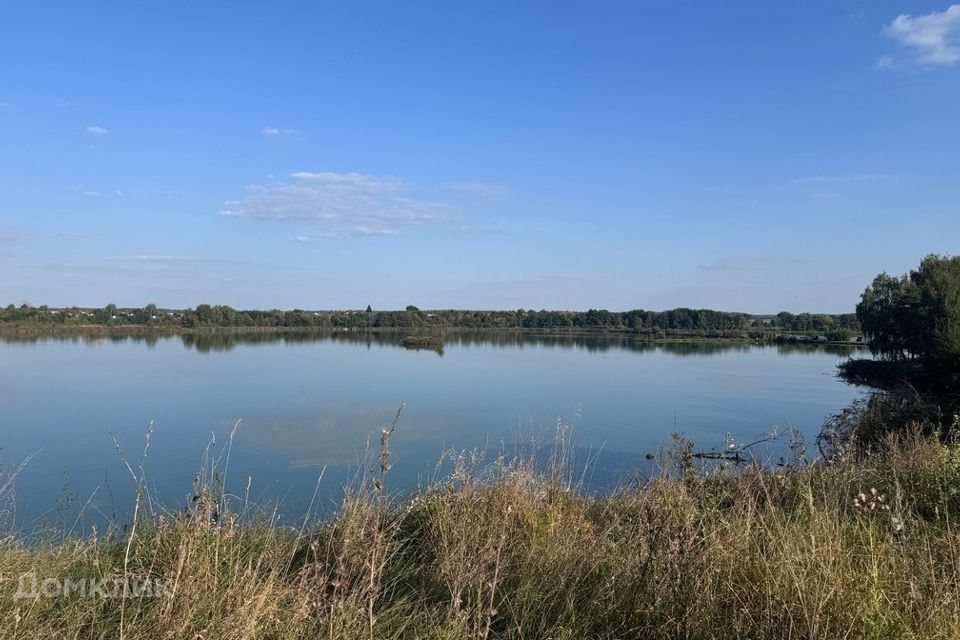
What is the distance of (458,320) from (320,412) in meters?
115

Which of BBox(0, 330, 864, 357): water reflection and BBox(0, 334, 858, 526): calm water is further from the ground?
BBox(0, 330, 864, 357): water reflection

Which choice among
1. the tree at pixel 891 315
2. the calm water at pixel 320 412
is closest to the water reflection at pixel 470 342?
the tree at pixel 891 315

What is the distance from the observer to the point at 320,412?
21703mm

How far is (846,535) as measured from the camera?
336 centimetres

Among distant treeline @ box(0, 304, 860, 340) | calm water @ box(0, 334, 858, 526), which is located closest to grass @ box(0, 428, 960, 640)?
calm water @ box(0, 334, 858, 526)

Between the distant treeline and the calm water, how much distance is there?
5462cm

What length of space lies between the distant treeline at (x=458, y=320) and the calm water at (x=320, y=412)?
54.6 metres

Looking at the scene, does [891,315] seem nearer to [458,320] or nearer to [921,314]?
[921,314]

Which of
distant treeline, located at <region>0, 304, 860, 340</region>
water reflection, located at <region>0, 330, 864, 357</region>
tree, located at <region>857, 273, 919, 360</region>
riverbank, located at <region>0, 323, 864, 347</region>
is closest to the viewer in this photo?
tree, located at <region>857, 273, 919, 360</region>

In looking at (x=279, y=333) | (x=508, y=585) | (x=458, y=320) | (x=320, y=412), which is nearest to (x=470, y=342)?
(x=279, y=333)

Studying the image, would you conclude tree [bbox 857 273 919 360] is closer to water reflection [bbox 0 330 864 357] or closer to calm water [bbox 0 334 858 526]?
calm water [bbox 0 334 858 526]

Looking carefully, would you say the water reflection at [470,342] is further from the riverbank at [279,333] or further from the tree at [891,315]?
the tree at [891,315]

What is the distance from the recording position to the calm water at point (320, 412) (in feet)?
39.2

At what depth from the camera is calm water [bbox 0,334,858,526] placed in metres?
11.9
